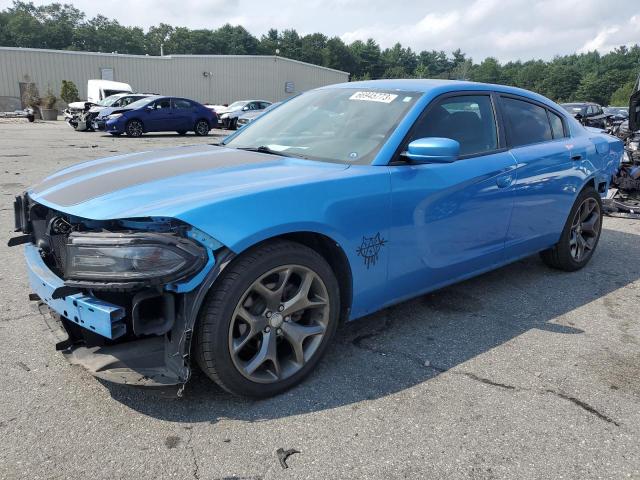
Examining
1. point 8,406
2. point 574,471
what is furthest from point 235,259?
point 574,471

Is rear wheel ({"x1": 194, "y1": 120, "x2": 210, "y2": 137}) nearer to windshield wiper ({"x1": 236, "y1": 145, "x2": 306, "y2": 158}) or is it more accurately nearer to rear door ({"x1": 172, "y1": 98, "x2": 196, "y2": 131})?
rear door ({"x1": 172, "y1": 98, "x2": 196, "y2": 131})

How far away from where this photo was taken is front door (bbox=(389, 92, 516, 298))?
3.03 metres

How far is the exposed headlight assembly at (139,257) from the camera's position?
7.11ft

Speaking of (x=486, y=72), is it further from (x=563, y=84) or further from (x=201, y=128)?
(x=201, y=128)

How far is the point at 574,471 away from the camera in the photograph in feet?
7.14

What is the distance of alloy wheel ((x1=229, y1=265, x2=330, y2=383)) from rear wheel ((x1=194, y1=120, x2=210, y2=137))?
19.0 metres

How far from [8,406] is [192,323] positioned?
106 centimetres

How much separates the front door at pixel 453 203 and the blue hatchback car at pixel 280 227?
11 millimetres

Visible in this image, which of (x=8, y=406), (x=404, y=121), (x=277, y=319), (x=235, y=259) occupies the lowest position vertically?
(x=8, y=406)

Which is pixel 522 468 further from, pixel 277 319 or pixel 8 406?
pixel 8 406

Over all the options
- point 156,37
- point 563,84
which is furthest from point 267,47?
point 563,84

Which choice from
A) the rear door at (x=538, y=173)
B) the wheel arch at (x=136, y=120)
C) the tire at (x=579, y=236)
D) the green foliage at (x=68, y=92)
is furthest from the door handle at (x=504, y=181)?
the green foliage at (x=68, y=92)

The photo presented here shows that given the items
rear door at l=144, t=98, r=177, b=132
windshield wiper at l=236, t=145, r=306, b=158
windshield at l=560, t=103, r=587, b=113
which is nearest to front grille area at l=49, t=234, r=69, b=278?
windshield wiper at l=236, t=145, r=306, b=158

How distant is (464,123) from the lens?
3.61m
